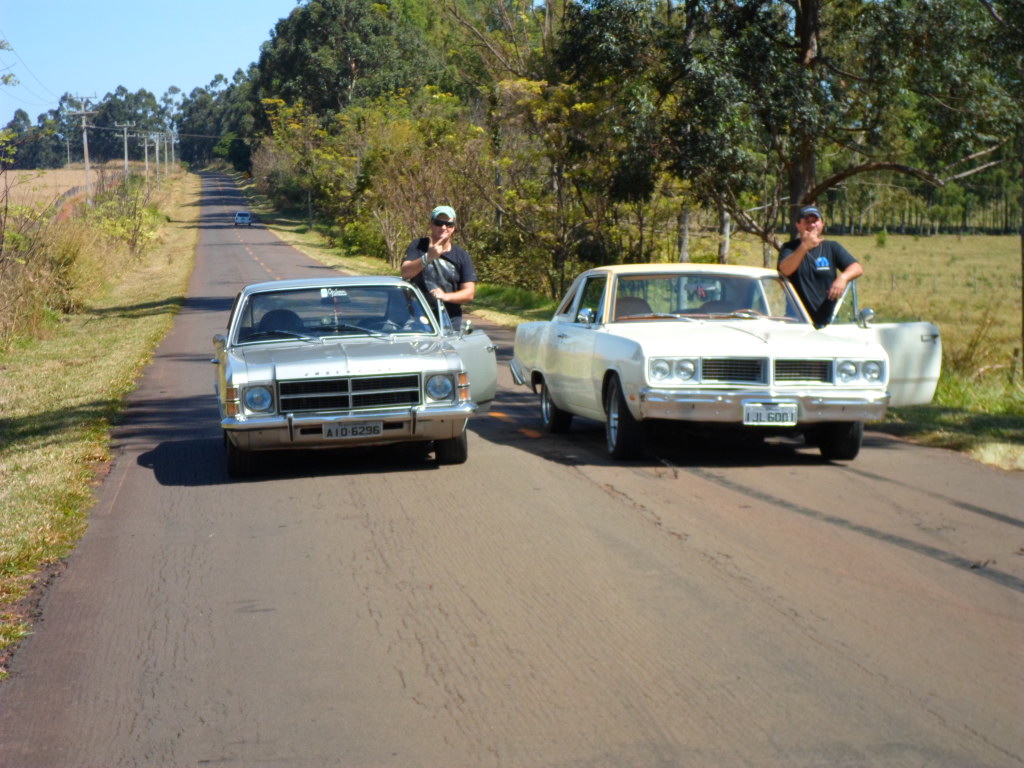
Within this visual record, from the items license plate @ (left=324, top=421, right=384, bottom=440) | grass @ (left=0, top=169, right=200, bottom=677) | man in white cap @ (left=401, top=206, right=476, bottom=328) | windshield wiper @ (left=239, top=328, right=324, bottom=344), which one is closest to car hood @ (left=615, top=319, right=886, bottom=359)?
man in white cap @ (left=401, top=206, right=476, bottom=328)

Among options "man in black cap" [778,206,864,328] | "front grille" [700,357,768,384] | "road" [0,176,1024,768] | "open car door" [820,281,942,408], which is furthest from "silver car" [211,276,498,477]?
"open car door" [820,281,942,408]

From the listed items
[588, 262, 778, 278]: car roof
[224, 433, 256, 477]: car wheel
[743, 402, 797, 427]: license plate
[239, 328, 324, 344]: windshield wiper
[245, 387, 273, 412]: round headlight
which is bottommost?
[224, 433, 256, 477]: car wheel

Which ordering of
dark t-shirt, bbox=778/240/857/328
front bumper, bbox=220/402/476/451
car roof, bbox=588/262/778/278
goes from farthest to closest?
dark t-shirt, bbox=778/240/857/328 < car roof, bbox=588/262/778/278 < front bumper, bbox=220/402/476/451

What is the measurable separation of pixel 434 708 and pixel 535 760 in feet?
2.04

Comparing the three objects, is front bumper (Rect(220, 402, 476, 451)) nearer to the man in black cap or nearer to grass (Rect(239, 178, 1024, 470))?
the man in black cap

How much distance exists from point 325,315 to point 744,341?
3.31 meters

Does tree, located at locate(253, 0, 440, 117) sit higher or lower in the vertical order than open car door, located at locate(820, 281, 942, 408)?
higher

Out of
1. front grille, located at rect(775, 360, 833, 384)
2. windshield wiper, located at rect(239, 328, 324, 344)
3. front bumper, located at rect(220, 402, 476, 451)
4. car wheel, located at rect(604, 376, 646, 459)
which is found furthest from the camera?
windshield wiper, located at rect(239, 328, 324, 344)

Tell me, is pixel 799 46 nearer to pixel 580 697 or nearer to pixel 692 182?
pixel 692 182

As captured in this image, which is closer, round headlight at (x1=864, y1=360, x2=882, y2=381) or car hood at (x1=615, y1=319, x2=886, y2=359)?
car hood at (x1=615, y1=319, x2=886, y2=359)

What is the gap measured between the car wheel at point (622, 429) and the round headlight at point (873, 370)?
67.2 inches

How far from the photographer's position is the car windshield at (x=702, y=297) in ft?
33.6

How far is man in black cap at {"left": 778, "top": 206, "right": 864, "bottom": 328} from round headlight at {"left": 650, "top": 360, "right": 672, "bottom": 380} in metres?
2.20

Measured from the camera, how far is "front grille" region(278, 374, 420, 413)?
8562 millimetres
